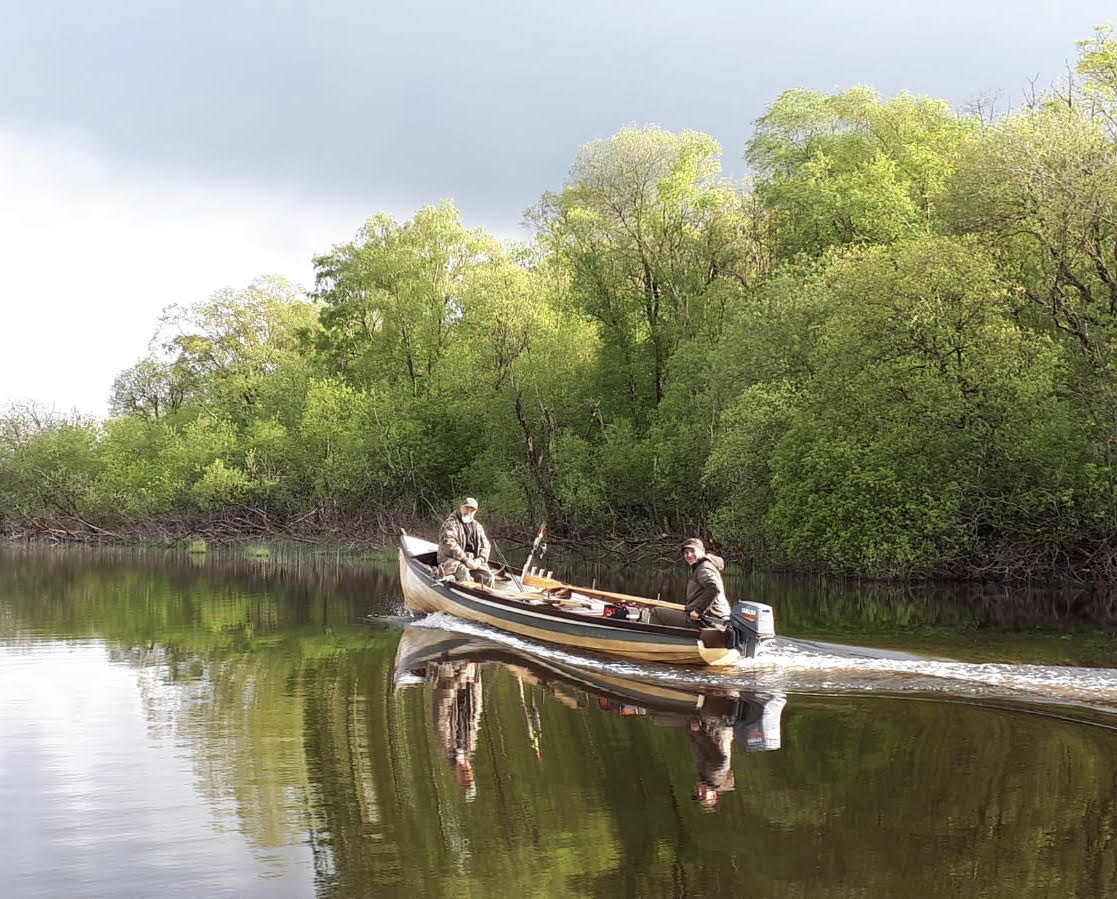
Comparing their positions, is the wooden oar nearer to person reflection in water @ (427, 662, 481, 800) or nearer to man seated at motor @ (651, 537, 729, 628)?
man seated at motor @ (651, 537, 729, 628)

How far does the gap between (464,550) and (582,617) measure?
5.62 m

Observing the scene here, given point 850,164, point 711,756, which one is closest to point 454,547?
point 711,756

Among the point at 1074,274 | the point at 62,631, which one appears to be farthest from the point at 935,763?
the point at 1074,274

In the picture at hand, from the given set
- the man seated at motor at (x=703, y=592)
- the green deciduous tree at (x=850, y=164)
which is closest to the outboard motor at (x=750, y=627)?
the man seated at motor at (x=703, y=592)

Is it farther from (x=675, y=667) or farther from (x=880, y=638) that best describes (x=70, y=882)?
(x=880, y=638)

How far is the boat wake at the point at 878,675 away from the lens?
11.8 metres

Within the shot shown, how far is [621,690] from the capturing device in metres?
12.8

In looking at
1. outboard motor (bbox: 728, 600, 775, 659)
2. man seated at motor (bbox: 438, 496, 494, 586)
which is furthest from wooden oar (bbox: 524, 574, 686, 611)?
outboard motor (bbox: 728, 600, 775, 659)

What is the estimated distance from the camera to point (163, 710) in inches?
471

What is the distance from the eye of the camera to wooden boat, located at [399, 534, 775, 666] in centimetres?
1343

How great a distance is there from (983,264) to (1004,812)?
18018mm

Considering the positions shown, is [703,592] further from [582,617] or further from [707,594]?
[582,617]

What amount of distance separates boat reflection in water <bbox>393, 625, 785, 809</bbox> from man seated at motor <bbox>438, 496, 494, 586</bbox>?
117 inches

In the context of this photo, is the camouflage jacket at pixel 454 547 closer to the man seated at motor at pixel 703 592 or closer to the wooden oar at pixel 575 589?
the wooden oar at pixel 575 589
